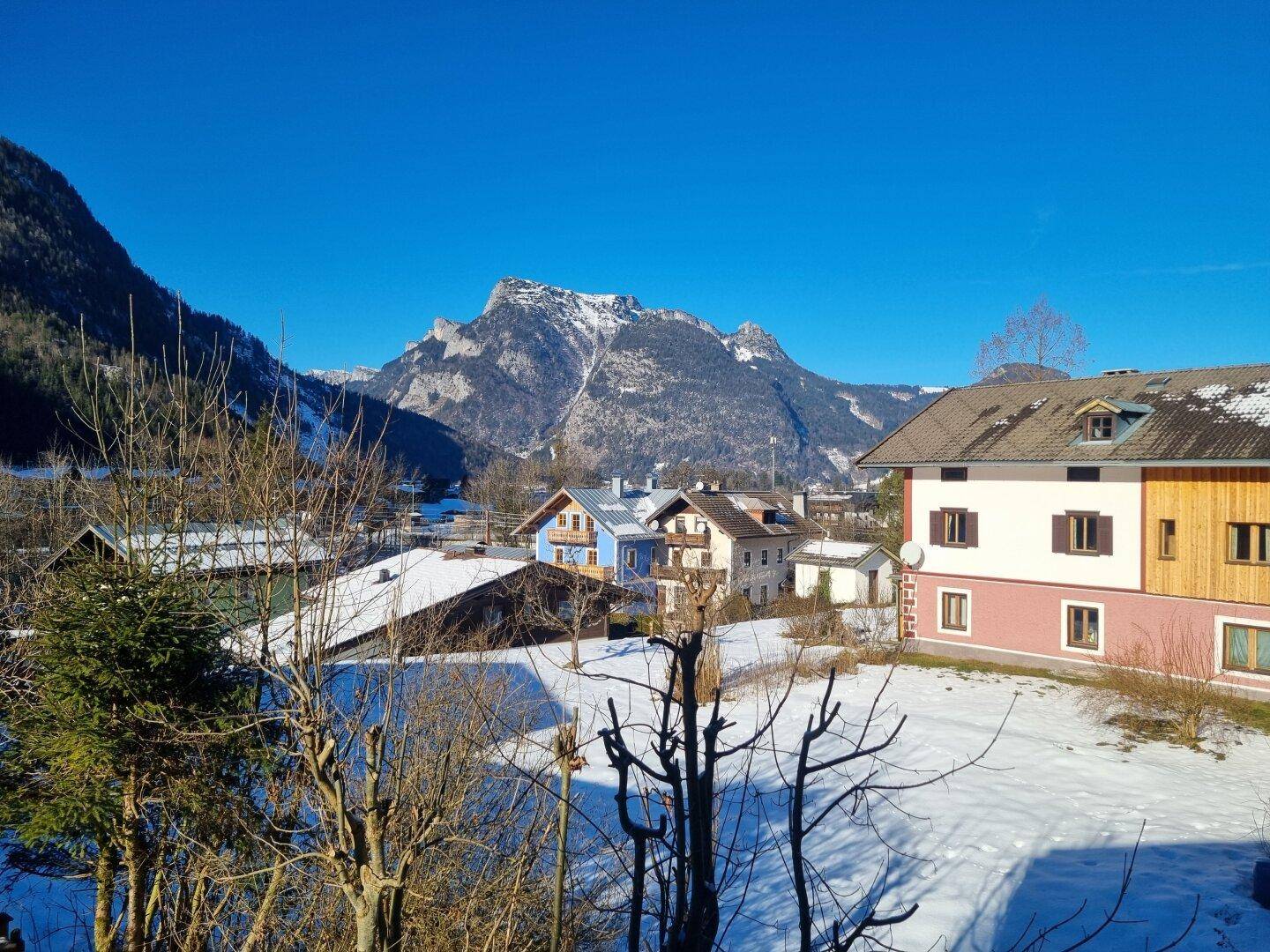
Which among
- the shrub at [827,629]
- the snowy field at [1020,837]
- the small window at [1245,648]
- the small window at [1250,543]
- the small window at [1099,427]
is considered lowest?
the snowy field at [1020,837]

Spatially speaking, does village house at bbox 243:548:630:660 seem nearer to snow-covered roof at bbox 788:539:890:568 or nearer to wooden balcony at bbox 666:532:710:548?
wooden balcony at bbox 666:532:710:548

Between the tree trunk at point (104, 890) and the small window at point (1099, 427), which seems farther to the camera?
the small window at point (1099, 427)

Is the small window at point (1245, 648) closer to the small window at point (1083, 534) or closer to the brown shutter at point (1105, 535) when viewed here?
the brown shutter at point (1105, 535)

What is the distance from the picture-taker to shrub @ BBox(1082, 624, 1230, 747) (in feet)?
47.9

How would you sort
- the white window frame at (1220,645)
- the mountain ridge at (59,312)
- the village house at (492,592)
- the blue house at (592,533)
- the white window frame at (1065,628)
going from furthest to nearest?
the mountain ridge at (59,312)
the blue house at (592,533)
the village house at (492,592)
the white window frame at (1065,628)
the white window frame at (1220,645)

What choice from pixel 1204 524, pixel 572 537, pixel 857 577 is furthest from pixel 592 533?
pixel 1204 524

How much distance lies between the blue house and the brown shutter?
877 inches

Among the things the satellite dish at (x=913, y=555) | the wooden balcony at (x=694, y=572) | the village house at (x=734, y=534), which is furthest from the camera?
the village house at (x=734, y=534)

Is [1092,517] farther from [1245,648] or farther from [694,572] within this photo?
[694,572]

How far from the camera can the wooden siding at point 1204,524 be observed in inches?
674

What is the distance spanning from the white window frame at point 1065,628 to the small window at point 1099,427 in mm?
4309

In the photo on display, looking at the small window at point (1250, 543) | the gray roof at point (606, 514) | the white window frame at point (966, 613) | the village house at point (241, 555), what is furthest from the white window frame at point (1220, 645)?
the gray roof at point (606, 514)

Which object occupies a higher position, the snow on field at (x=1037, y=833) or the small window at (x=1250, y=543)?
the small window at (x=1250, y=543)

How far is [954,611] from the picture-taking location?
22.3 m
